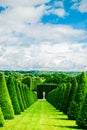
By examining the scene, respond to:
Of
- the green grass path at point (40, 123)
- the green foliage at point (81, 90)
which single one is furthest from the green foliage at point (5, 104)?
the green foliage at point (81, 90)

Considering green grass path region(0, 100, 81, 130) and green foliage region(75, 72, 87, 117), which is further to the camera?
green foliage region(75, 72, 87, 117)

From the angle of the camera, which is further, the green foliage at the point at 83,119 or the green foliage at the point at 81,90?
the green foliage at the point at 81,90

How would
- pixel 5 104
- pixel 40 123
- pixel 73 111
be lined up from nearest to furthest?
pixel 40 123
pixel 73 111
pixel 5 104

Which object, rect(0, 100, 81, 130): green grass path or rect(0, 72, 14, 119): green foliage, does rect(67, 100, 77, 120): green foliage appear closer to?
rect(0, 100, 81, 130): green grass path

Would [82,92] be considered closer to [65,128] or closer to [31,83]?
[65,128]

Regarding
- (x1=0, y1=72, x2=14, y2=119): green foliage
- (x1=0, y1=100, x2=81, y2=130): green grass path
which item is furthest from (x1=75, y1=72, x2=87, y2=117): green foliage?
(x1=0, y1=72, x2=14, y2=119): green foliage

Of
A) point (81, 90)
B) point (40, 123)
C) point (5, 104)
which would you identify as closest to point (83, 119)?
point (40, 123)

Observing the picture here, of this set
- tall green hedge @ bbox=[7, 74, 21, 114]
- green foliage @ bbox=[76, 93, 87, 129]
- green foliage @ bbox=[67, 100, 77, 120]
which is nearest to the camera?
green foliage @ bbox=[76, 93, 87, 129]

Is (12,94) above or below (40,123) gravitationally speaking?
above

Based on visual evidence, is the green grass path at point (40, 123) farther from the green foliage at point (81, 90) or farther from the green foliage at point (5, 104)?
the green foliage at point (81, 90)

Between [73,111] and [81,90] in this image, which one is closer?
[73,111]

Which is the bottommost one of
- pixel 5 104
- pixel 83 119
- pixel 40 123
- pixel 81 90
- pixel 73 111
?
pixel 40 123

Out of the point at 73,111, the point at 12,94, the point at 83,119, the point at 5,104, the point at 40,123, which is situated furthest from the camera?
the point at 12,94

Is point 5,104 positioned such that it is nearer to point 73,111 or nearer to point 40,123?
point 40,123
